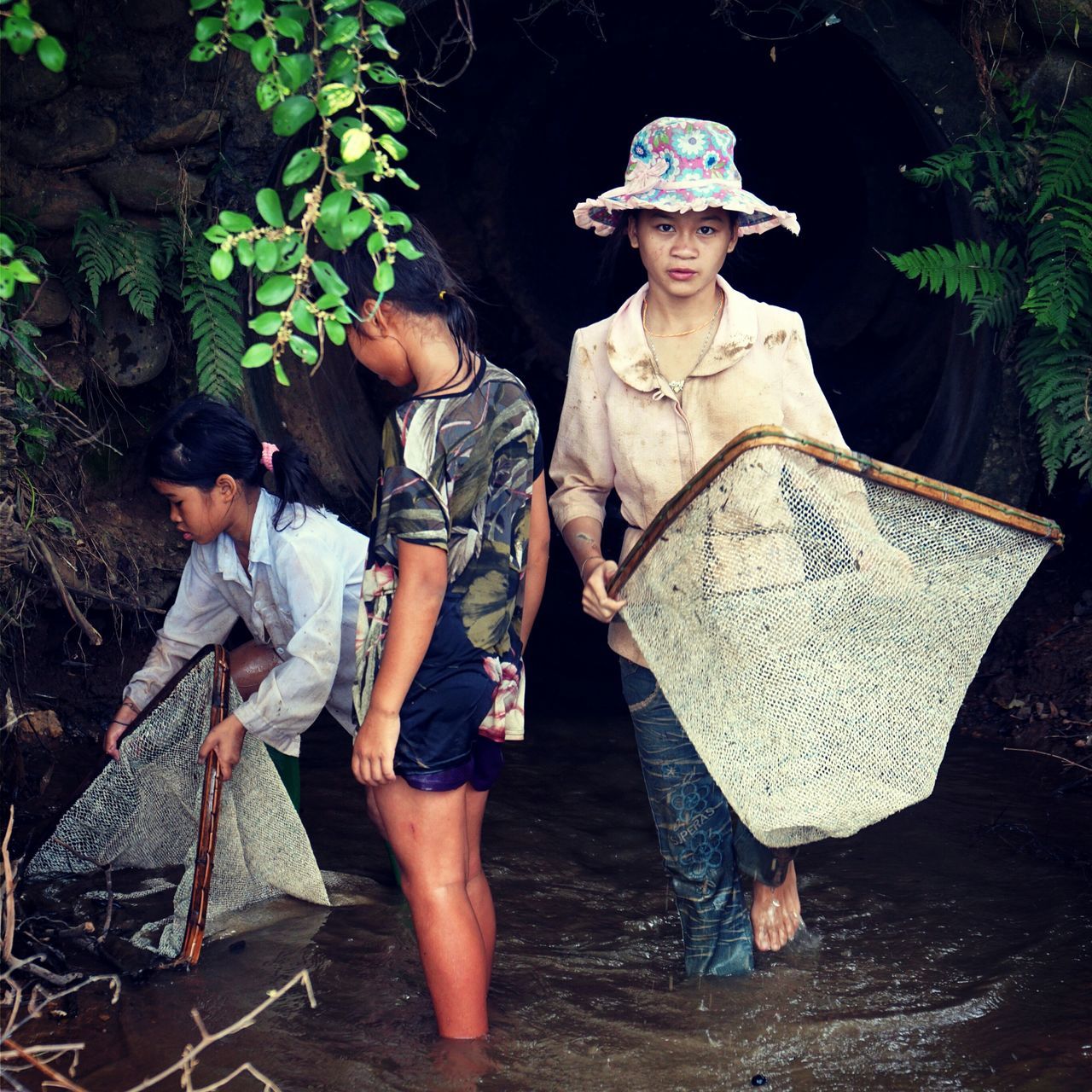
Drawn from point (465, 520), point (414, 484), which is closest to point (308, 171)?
point (414, 484)

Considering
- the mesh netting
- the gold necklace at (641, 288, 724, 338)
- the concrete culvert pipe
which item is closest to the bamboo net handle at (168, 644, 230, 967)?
the mesh netting

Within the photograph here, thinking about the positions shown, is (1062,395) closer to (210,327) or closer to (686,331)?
(686,331)

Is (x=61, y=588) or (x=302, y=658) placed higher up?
(x=61, y=588)

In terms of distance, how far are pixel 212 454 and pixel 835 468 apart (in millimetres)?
1690

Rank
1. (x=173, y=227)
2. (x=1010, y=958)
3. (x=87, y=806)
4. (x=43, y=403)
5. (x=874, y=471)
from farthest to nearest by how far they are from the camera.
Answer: (x=173, y=227), (x=43, y=403), (x=87, y=806), (x=1010, y=958), (x=874, y=471)

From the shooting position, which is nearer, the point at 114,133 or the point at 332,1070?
the point at 332,1070

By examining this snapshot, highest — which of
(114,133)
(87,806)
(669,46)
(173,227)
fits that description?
(669,46)

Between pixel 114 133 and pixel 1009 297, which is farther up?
pixel 114 133

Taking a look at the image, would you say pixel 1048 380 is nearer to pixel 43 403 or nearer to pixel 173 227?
pixel 173 227

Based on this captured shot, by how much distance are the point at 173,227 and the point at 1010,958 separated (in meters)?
3.54

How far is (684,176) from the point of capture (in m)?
3.04

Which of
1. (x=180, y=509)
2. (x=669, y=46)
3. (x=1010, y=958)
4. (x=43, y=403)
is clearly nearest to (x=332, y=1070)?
(x=180, y=509)

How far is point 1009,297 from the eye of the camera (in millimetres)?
4688

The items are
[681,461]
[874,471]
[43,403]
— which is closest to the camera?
[874,471]
